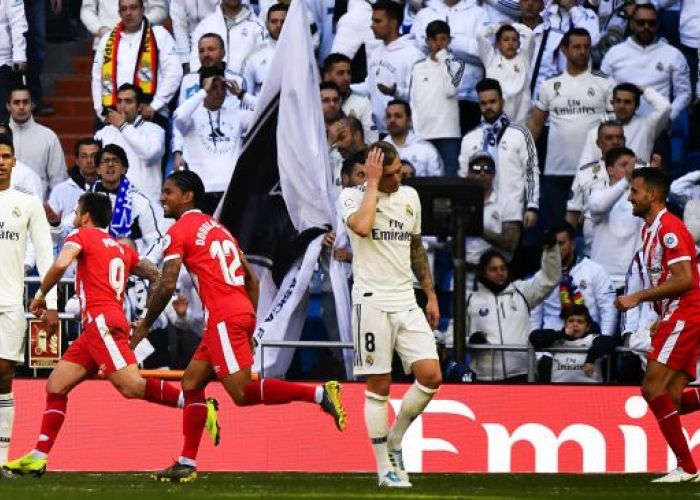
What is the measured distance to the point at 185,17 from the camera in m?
22.6

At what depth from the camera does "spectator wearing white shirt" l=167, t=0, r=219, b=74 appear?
73.9 ft

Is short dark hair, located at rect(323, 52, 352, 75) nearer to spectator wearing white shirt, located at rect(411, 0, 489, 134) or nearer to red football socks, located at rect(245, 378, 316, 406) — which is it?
spectator wearing white shirt, located at rect(411, 0, 489, 134)

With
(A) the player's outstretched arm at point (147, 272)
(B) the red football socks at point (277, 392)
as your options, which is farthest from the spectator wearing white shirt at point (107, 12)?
(B) the red football socks at point (277, 392)

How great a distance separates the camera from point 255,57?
21.2m

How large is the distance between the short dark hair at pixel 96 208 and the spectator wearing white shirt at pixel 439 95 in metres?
6.81

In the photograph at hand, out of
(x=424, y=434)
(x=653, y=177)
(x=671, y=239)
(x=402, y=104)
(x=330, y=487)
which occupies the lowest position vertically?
(x=424, y=434)

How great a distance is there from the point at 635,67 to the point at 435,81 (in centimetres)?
218

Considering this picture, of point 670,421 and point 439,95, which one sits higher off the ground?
point 439,95

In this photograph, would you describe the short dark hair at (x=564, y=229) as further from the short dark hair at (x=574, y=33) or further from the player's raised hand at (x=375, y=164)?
the player's raised hand at (x=375, y=164)

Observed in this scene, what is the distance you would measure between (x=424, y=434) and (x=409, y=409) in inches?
137

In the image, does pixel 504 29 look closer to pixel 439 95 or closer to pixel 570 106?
pixel 439 95

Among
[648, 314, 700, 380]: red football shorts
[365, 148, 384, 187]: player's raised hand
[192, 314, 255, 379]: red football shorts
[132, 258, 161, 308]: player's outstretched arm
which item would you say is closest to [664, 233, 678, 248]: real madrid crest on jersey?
[648, 314, 700, 380]: red football shorts

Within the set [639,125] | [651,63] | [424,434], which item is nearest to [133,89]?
[639,125]

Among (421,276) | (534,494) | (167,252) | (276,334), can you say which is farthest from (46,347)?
(534,494)
